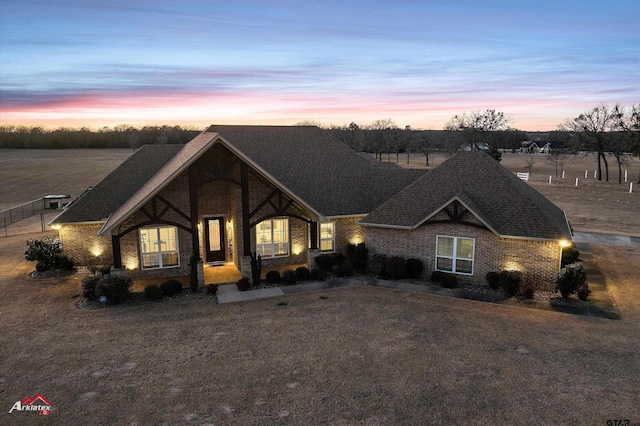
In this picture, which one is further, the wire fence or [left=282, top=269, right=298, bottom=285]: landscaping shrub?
the wire fence

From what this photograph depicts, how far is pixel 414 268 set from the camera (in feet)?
66.0

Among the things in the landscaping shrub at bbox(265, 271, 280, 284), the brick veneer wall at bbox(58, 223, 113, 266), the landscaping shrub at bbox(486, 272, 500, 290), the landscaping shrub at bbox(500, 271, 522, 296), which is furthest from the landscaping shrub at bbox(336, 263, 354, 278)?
the brick veneer wall at bbox(58, 223, 113, 266)

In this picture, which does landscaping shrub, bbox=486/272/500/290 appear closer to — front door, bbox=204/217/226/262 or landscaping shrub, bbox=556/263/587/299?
landscaping shrub, bbox=556/263/587/299

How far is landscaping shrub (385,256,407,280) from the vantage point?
20.1 m

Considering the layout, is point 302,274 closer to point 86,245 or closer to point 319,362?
point 319,362

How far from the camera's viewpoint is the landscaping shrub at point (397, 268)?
20109 mm

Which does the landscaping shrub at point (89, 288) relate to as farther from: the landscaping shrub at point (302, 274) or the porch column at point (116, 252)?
the landscaping shrub at point (302, 274)

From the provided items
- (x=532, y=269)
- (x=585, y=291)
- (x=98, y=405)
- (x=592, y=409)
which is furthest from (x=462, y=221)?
(x=98, y=405)

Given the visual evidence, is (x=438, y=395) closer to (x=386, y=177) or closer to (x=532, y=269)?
(x=532, y=269)

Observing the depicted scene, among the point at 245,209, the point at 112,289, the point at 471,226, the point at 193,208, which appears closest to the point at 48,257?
the point at 112,289

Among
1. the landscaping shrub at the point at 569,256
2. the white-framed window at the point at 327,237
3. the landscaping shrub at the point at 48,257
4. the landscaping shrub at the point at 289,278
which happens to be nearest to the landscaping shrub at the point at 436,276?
the white-framed window at the point at 327,237

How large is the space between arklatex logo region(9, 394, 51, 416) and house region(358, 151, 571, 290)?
49.0 ft

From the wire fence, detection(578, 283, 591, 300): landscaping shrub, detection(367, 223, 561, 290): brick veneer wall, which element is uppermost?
detection(367, 223, 561, 290): brick veneer wall

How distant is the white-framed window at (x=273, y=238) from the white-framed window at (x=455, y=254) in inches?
305
